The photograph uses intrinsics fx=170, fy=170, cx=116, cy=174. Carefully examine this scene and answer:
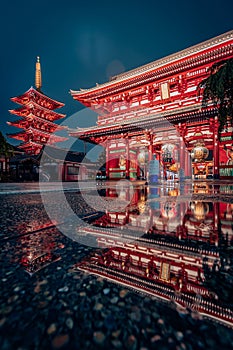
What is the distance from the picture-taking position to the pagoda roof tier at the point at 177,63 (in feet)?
28.1

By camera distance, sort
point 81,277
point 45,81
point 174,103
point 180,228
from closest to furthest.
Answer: point 81,277
point 180,228
point 174,103
point 45,81

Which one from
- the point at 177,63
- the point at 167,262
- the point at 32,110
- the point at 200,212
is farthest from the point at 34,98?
the point at 167,262

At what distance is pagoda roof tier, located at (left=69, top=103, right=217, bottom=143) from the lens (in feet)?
26.7

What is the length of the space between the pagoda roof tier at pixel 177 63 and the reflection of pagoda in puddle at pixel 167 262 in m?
10.9

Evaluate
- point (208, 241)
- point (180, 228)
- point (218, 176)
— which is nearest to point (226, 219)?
point (180, 228)

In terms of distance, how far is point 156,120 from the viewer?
9.37m

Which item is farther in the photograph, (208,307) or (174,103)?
(174,103)

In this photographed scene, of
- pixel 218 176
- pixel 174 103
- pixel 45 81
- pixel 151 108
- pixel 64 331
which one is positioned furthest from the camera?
pixel 45 81

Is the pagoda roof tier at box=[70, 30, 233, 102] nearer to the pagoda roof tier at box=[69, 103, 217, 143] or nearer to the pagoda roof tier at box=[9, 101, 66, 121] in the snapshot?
the pagoda roof tier at box=[69, 103, 217, 143]

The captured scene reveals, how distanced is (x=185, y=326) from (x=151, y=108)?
1184cm

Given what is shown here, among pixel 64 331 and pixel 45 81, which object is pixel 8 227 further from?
pixel 45 81

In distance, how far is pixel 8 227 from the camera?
4.00 feet

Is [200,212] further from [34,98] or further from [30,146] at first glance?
[34,98]

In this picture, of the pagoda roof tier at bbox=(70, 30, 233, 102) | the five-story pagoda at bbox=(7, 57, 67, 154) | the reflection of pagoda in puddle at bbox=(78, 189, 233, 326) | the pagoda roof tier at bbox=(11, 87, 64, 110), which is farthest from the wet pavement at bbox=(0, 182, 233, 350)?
the pagoda roof tier at bbox=(11, 87, 64, 110)
